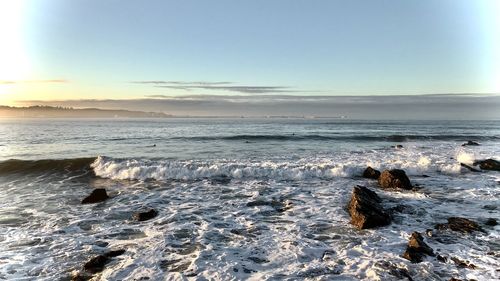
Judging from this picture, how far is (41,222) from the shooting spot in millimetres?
11070

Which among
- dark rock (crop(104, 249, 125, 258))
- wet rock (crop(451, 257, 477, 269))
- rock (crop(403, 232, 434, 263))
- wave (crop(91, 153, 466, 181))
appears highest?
rock (crop(403, 232, 434, 263))

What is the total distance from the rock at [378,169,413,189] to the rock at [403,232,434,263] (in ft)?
22.8

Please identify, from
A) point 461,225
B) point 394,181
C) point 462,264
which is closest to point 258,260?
point 462,264

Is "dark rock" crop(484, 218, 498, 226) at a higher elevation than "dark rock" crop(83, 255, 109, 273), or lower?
higher

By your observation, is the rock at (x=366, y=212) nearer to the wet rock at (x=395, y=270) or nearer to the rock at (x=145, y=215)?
the wet rock at (x=395, y=270)

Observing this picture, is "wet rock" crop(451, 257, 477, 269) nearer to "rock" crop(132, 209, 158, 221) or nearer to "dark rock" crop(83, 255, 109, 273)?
"dark rock" crop(83, 255, 109, 273)

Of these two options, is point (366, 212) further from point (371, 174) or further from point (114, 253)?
point (371, 174)

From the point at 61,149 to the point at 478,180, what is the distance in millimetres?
32194

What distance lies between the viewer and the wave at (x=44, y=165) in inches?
864

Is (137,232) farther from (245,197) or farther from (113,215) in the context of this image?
(245,197)

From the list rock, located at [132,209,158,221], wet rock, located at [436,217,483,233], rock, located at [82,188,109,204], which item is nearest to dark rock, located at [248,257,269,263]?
rock, located at [132,209,158,221]

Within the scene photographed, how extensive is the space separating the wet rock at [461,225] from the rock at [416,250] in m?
1.79

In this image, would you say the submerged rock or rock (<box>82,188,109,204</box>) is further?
rock (<box>82,188,109,204</box>)

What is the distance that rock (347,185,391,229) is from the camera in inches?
394
